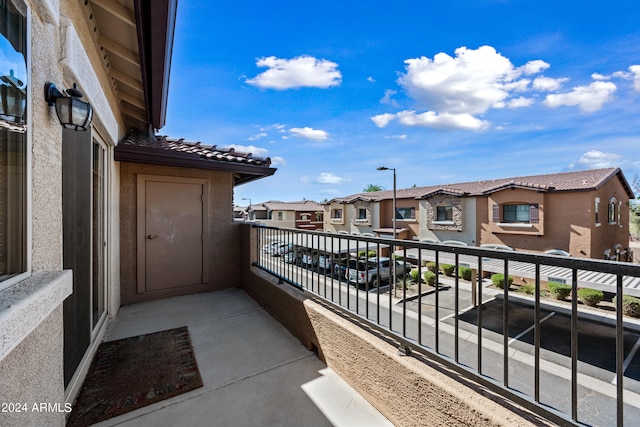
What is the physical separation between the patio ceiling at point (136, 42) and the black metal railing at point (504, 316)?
2328mm

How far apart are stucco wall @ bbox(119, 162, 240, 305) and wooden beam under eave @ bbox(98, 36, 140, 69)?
5.77 ft

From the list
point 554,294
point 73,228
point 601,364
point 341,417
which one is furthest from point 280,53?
point 554,294

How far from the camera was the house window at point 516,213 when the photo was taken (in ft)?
44.3

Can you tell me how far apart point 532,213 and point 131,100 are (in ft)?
54.7

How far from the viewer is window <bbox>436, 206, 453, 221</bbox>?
17078mm

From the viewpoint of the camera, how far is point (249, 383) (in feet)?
7.66

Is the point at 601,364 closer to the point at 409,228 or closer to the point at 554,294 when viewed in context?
the point at 554,294

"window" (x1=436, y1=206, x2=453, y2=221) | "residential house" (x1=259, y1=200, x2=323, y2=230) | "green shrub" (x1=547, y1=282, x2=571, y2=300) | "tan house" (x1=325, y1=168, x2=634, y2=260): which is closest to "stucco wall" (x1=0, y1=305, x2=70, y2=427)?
"green shrub" (x1=547, y1=282, x2=571, y2=300)

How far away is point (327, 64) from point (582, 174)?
14.9 m

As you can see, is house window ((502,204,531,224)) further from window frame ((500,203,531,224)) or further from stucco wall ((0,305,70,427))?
stucco wall ((0,305,70,427))

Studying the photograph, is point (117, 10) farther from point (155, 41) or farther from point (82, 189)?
point (82, 189)

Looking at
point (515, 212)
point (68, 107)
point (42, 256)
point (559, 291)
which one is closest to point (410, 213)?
point (515, 212)

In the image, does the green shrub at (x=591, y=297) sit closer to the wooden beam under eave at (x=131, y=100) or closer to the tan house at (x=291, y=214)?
the wooden beam under eave at (x=131, y=100)

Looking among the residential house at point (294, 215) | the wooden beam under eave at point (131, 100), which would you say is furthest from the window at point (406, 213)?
the wooden beam under eave at point (131, 100)
